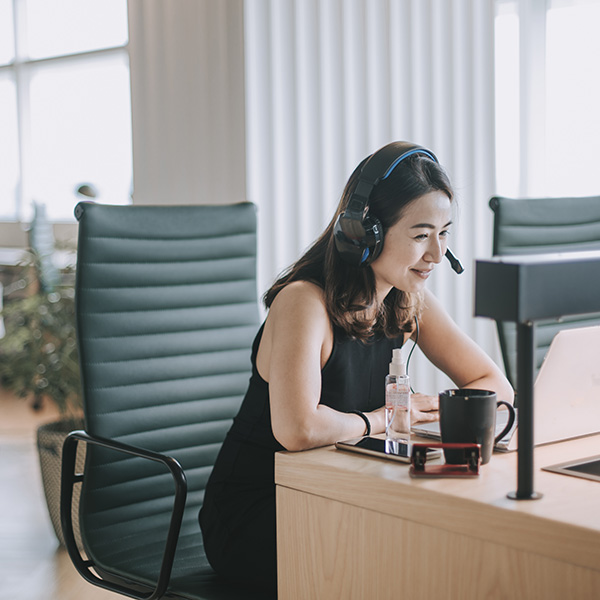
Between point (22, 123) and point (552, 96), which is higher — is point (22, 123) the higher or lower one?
the higher one

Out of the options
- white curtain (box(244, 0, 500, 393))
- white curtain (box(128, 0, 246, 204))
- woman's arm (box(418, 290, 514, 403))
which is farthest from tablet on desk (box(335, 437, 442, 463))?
white curtain (box(128, 0, 246, 204))

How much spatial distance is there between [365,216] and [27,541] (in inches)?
80.6

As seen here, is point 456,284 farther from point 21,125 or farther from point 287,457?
point 21,125

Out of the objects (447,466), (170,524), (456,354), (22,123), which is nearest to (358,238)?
(456,354)

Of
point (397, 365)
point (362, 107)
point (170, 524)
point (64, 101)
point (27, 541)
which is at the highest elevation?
point (64, 101)

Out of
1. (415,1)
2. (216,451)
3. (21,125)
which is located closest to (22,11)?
(21,125)

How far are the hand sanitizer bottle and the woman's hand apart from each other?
0.15 metres

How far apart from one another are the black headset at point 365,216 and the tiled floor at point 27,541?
1.51 meters

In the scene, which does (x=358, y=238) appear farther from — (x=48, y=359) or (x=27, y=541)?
(x=27, y=541)

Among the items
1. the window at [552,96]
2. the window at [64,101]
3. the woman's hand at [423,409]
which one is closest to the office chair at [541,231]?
the window at [552,96]

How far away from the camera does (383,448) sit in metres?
1.22

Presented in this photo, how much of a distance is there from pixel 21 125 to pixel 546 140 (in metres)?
3.60

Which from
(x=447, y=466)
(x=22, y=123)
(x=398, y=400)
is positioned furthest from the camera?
(x=22, y=123)

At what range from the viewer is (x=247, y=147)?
8.85 ft
